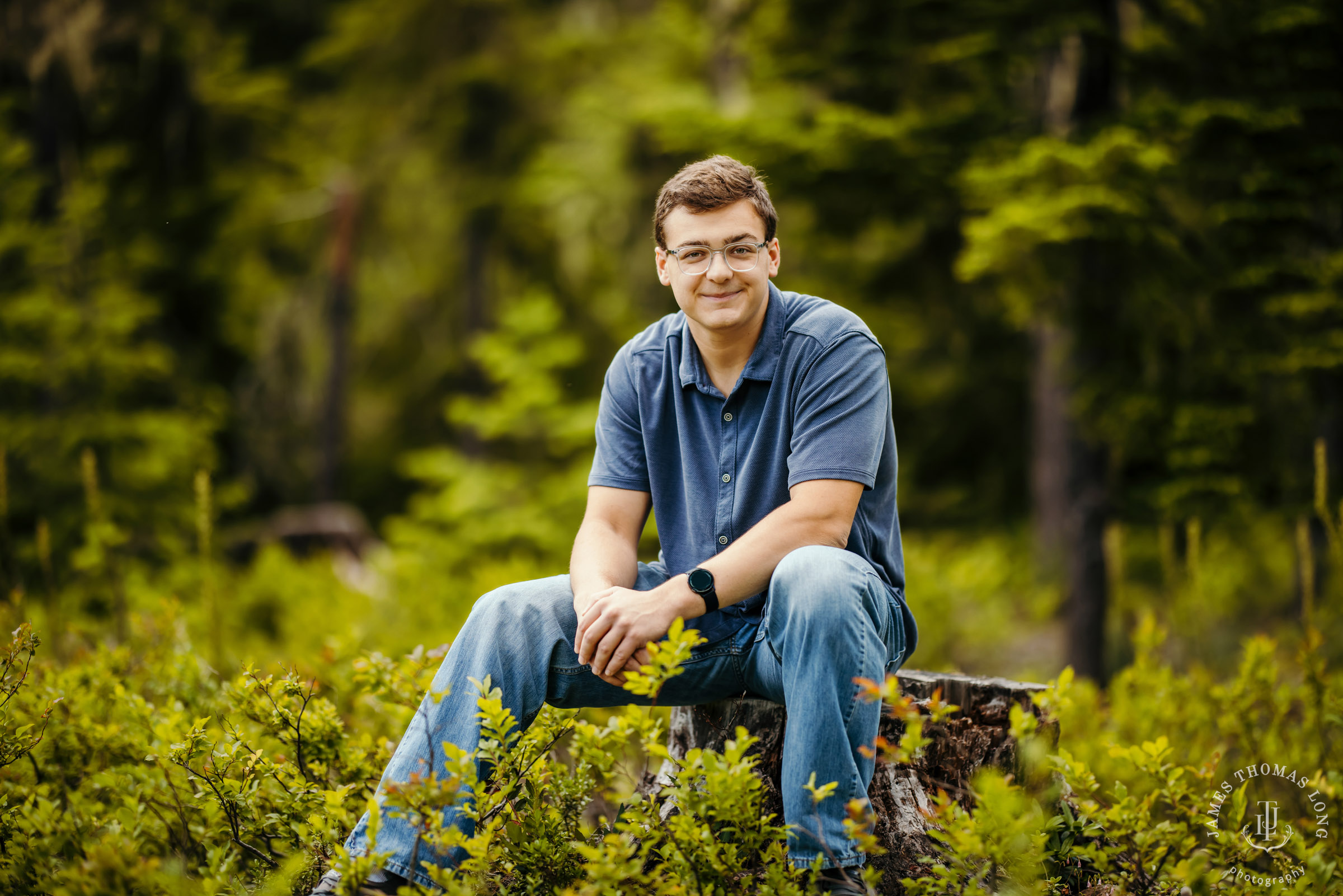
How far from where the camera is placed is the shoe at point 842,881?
72.7 inches

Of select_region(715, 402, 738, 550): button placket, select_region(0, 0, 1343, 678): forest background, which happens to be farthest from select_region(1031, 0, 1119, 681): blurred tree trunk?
select_region(715, 402, 738, 550): button placket

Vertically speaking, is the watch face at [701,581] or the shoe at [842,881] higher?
the watch face at [701,581]

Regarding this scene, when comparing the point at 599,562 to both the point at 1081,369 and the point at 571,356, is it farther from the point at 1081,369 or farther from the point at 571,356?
the point at 571,356

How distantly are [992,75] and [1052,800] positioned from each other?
3675 millimetres

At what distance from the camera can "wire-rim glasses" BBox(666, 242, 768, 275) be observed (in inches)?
92.4

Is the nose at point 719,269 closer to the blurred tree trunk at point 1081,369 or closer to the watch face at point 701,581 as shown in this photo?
the watch face at point 701,581

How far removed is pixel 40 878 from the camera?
6.43 feet

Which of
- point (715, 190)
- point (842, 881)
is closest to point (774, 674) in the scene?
point (842, 881)

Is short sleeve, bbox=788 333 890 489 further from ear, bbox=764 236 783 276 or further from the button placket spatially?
ear, bbox=764 236 783 276

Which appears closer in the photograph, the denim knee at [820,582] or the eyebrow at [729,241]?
the denim knee at [820,582]

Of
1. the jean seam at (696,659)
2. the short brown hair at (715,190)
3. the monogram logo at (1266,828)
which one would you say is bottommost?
the monogram logo at (1266,828)

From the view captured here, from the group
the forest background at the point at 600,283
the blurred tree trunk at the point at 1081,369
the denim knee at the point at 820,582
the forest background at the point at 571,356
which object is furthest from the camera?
the blurred tree trunk at the point at 1081,369

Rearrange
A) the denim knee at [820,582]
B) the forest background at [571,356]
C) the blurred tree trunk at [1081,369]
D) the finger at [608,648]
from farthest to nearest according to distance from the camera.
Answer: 1. the blurred tree trunk at [1081,369]
2. the forest background at [571,356]
3. the finger at [608,648]
4. the denim knee at [820,582]

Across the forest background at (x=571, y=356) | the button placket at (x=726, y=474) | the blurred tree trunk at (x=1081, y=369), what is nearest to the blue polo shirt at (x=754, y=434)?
the button placket at (x=726, y=474)
